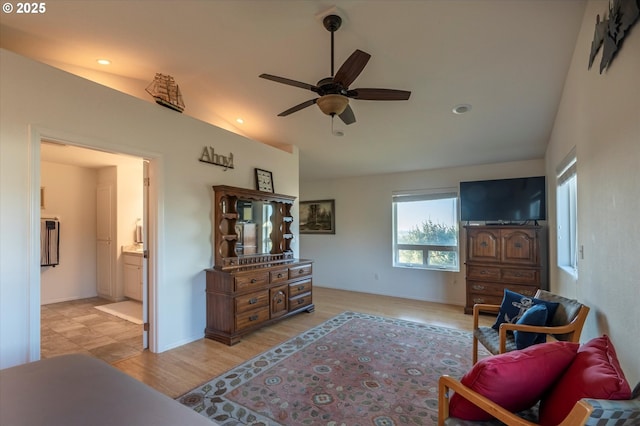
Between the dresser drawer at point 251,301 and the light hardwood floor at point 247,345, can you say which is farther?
the dresser drawer at point 251,301

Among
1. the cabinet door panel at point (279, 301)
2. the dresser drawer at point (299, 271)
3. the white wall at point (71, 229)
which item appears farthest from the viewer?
the white wall at point (71, 229)

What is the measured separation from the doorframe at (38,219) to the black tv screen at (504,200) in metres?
4.38

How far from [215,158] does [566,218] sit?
4336 mm

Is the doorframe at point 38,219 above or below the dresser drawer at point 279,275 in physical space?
above

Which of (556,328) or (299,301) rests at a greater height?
(556,328)

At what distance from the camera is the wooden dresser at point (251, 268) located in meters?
3.49

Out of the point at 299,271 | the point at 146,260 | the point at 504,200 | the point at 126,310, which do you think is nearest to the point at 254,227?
the point at 299,271

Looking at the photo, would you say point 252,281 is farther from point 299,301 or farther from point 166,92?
point 166,92

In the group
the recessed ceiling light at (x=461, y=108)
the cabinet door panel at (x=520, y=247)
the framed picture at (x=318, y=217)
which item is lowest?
the cabinet door panel at (x=520, y=247)

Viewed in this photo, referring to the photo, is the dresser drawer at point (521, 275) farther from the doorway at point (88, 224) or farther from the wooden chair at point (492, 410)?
the doorway at point (88, 224)

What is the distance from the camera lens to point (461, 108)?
356cm

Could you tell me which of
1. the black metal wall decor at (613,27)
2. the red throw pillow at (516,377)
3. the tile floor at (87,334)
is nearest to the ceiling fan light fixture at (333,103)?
the black metal wall decor at (613,27)

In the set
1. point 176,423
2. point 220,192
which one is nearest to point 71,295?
point 220,192

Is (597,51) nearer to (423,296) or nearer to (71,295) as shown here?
(423,296)
